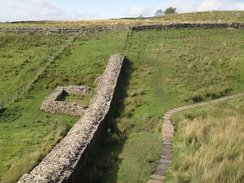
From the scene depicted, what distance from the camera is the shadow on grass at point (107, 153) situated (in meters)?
9.27

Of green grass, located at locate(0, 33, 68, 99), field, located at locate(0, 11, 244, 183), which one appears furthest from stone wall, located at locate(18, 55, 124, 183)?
green grass, located at locate(0, 33, 68, 99)

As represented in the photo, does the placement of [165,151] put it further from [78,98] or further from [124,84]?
[124,84]

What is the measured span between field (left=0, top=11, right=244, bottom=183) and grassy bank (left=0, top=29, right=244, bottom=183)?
0.12 feet

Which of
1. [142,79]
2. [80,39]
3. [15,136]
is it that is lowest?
[15,136]

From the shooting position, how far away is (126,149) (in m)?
11.6

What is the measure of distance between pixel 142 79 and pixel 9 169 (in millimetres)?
14997

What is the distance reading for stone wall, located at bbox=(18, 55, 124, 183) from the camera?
321 inches

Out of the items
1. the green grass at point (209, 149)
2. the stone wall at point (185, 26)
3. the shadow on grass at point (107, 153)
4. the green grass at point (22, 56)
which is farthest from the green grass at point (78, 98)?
the stone wall at point (185, 26)

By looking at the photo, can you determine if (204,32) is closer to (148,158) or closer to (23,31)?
(23,31)

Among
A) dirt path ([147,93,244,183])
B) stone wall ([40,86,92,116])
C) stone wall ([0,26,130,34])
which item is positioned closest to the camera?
dirt path ([147,93,244,183])

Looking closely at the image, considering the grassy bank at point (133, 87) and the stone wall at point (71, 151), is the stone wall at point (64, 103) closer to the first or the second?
the grassy bank at point (133, 87)

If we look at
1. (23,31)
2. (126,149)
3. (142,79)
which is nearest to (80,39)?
(23,31)

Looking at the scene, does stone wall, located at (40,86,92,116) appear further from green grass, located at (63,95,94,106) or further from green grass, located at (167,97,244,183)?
green grass, located at (167,97,244,183)

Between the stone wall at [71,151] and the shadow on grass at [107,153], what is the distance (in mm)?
573
